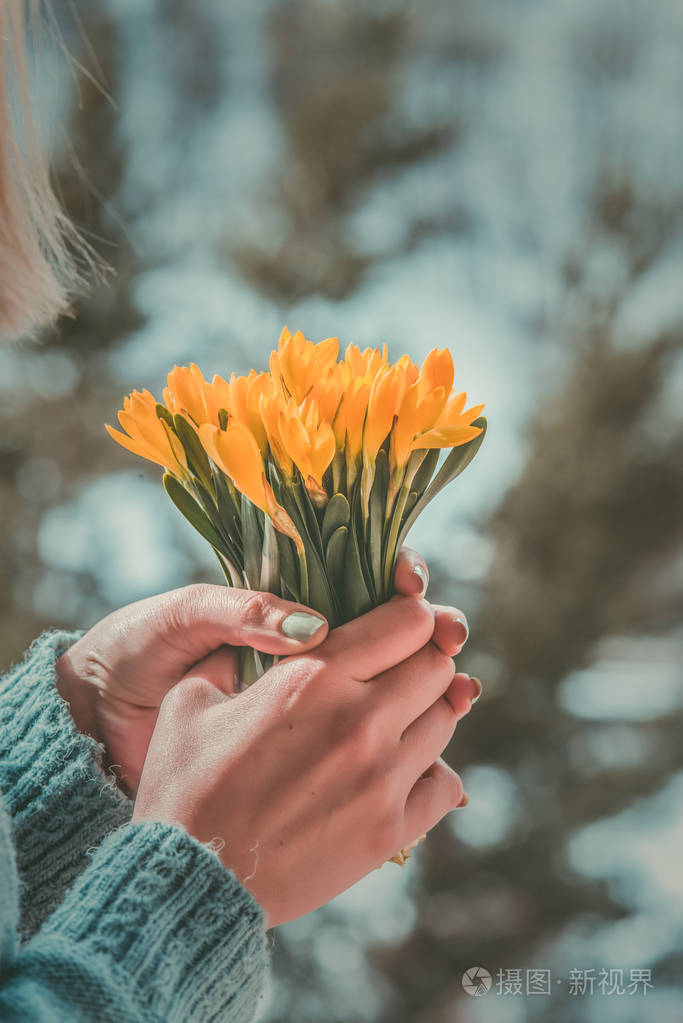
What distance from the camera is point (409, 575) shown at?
381mm

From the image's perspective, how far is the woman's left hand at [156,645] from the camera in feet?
1.15

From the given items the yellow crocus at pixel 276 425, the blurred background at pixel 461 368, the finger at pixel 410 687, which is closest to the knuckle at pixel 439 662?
the finger at pixel 410 687

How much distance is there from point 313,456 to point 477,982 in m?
0.88

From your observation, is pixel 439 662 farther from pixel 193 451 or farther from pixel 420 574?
pixel 193 451

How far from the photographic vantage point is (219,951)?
27 cm

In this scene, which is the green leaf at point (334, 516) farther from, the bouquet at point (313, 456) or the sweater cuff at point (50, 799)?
the sweater cuff at point (50, 799)

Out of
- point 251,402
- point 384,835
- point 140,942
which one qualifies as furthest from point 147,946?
point 251,402

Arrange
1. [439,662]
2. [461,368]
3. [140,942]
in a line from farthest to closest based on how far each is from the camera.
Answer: [461,368] → [439,662] → [140,942]

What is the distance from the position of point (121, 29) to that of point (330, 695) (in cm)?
93

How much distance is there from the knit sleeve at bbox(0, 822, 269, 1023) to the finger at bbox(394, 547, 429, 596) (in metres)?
0.15

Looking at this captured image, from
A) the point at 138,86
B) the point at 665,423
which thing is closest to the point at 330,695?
the point at 665,423

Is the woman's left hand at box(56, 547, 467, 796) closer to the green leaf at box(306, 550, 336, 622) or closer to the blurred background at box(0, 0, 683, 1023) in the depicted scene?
the green leaf at box(306, 550, 336, 622)

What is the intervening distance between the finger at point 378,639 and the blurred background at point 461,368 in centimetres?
58

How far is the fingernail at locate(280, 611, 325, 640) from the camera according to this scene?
13.2 inches
